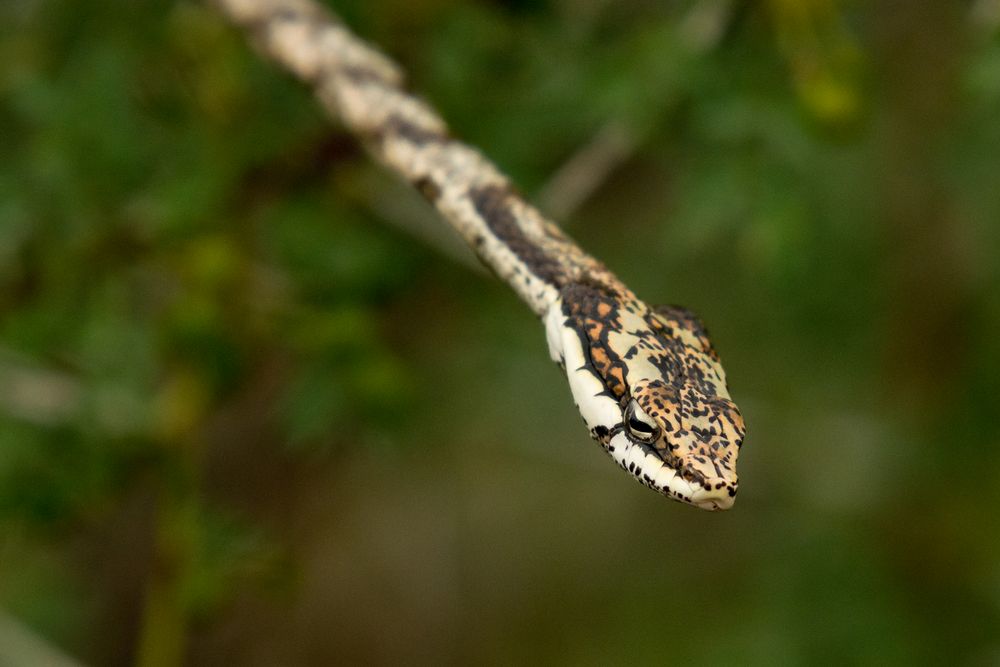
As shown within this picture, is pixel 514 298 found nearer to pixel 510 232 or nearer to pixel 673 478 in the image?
pixel 510 232

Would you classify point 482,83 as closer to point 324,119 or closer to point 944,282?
point 324,119

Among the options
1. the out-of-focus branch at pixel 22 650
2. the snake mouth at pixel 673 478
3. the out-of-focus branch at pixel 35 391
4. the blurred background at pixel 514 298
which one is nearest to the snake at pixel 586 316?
the snake mouth at pixel 673 478

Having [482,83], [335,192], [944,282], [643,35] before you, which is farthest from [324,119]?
[944,282]

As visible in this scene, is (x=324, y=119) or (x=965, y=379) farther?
(x=965, y=379)

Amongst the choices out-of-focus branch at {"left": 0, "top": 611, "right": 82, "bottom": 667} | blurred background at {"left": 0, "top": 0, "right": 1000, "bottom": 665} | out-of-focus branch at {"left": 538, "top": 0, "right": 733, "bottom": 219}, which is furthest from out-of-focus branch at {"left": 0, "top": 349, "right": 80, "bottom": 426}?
out-of-focus branch at {"left": 538, "top": 0, "right": 733, "bottom": 219}

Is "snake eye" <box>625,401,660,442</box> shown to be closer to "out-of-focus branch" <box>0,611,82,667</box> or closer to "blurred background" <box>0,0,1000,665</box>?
"blurred background" <box>0,0,1000,665</box>

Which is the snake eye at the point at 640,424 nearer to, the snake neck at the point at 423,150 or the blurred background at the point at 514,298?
the snake neck at the point at 423,150
